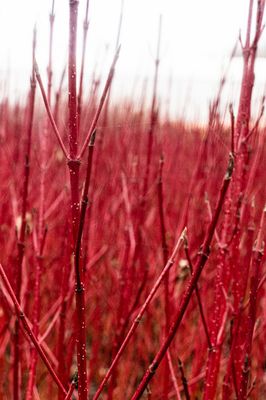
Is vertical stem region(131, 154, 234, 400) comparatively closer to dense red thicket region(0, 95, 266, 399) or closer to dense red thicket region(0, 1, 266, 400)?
dense red thicket region(0, 1, 266, 400)

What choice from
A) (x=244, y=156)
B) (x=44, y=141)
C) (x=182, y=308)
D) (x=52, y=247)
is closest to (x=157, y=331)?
(x=52, y=247)

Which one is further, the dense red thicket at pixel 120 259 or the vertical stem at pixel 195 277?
the dense red thicket at pixel 120 259

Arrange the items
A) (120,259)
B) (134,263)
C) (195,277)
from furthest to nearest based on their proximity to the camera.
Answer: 1. (120,259)
2. (134,263)
3. (195,277)

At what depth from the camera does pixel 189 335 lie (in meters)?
3.28

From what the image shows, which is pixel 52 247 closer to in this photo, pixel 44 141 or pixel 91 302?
pixel 91 302

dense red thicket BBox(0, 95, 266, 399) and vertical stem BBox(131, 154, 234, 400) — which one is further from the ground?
vertical stem BBox(131, 154, 234, 400)

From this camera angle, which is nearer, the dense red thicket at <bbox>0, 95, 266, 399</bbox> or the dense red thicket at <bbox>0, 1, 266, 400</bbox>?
the dense red thicket at <bbox>0, 1, 266, 400</bbox>

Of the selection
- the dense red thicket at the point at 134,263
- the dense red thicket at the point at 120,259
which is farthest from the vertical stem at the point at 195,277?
the dense red thicket at the point at 120,259

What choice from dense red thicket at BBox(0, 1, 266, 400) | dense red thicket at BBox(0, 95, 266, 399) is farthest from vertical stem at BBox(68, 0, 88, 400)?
dense red thicket at BBox(0, 95, 266, 399)

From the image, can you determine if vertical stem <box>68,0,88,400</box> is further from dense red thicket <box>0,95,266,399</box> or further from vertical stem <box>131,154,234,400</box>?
dense red thicket <box>0,95,266,399</box>

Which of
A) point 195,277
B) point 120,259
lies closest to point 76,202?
point 195,277

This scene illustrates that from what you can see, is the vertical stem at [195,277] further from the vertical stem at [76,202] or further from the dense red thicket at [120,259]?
the dense red thicket at [120,259]

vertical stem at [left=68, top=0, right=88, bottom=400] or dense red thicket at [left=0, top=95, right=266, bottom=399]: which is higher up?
vertical stem at [left=68, top=0, right=88, bottom=400]

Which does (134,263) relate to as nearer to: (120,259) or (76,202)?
(120,259)
